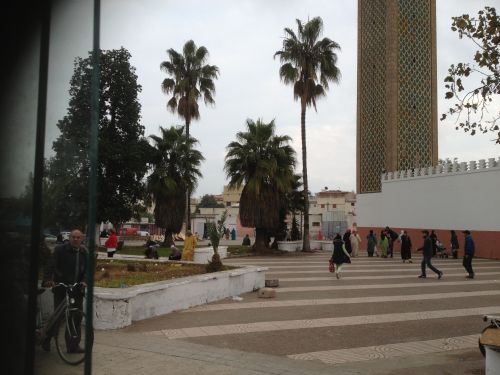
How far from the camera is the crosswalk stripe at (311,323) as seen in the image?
7887 mm

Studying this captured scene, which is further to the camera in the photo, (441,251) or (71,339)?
(441,251)

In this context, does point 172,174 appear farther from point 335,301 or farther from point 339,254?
point 335,301

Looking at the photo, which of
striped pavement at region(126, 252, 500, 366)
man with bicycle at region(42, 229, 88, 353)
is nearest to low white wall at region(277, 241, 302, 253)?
striped pavement at region(126, 252, 500, 366)

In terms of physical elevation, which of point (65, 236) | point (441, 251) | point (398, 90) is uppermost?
point (398, 90)

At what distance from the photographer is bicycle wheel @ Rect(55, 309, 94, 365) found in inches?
154

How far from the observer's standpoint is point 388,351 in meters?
7.02

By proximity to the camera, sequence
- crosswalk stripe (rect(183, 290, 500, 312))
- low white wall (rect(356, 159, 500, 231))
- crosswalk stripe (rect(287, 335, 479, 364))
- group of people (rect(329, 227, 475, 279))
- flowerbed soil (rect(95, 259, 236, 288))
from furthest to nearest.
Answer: low white wall (rect(356, 159, 500, 231)), group of people (rect(329, 227, 475, 279)), crosswalk stripe (rect(183, 290, 500, 312)), flowerbed soil (rect(95, 259, 236, 288)), crosswalk stripe (rect(287, 335, 479, 364))

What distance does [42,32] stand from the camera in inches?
146

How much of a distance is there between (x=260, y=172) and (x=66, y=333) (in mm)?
22168

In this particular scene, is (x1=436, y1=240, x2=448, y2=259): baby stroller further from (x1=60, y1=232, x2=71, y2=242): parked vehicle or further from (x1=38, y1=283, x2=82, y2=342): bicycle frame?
(x1=60, y1=232, x2=71, y2=242): parked vehicle

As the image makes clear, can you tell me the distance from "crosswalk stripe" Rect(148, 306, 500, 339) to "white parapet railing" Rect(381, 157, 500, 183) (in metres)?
17.4

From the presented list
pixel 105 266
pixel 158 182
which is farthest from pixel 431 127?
pixel 105 266

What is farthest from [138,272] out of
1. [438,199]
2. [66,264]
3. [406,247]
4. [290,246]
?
[438,199]

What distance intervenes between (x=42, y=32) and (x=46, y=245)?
62.5 inches
